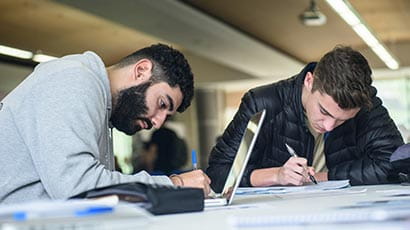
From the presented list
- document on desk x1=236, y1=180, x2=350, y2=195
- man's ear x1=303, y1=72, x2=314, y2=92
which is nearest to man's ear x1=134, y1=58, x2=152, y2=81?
document on desk x1=236, y1=180, x2=350, y2=195

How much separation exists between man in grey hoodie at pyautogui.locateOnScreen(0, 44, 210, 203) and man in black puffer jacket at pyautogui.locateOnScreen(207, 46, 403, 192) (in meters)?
0.62

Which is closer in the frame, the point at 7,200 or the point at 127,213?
the point at 127,213

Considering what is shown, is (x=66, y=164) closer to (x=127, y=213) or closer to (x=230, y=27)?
(x=127, y=213)

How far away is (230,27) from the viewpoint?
905 cm

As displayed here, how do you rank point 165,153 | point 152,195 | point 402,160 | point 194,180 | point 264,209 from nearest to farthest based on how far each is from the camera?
1. point 152,195
2. point 264,209
3. point 194,180
4. point 402,160
5. point 165,153

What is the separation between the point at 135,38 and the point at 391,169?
8.64m

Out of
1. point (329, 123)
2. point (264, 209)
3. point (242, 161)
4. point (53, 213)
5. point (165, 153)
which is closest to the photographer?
point (53, 213)

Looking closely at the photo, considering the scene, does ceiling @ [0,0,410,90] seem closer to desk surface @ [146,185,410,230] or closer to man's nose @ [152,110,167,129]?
man's nose @ [152,110,167,129]

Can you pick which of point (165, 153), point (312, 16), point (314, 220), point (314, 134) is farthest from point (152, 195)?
point (165, 153)

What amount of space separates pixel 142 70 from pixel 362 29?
6341 millimetres

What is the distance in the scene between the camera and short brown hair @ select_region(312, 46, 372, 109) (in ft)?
7.78

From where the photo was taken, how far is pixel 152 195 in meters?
1.44

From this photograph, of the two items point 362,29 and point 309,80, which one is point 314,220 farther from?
point 362,29

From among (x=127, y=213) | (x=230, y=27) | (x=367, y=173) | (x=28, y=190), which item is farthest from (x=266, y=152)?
(x=230, y=27)
